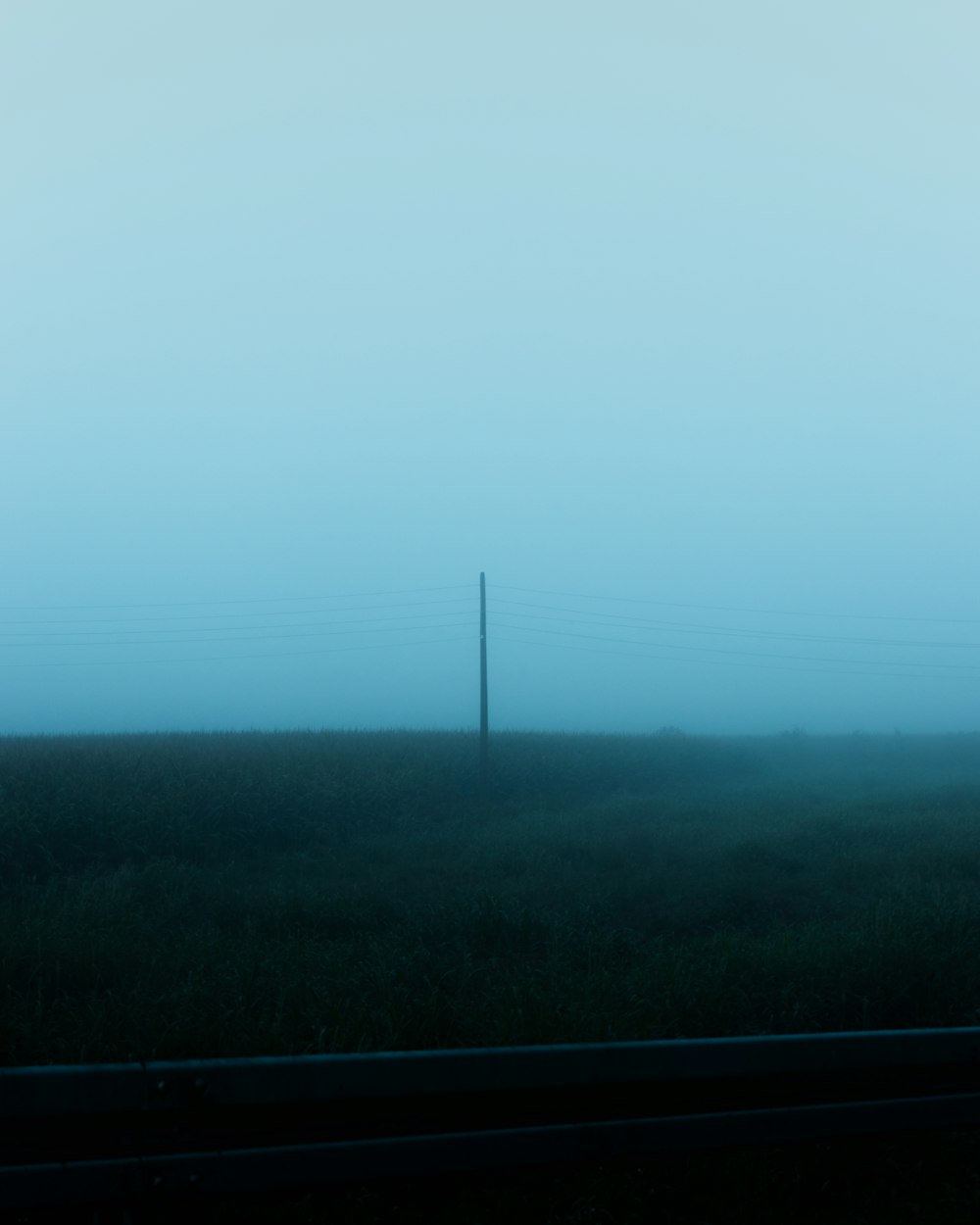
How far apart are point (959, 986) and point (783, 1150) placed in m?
3.38

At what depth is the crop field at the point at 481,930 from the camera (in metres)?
4.82

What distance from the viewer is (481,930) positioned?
399 inches

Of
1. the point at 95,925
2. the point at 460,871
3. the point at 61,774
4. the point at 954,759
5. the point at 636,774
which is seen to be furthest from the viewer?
the point at 954,759

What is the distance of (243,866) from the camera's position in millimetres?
16594

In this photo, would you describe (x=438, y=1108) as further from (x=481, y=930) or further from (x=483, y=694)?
(x=483, y=694)

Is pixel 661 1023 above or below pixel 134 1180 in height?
below

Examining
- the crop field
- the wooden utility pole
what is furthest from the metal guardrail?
the wooden utility pole

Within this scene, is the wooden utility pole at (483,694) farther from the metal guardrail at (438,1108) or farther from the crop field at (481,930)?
the metal guardrail at (438,1108)

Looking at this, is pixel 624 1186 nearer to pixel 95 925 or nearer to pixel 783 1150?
pixel 783 1150

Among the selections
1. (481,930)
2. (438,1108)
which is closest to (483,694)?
(481,930)

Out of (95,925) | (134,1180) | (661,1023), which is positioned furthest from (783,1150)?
(95,925)

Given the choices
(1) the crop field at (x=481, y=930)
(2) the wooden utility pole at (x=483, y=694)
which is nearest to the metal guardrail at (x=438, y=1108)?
(1) the crop field at (x=481, y=930)

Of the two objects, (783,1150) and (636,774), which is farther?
(636,774)

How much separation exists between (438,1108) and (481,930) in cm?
640
